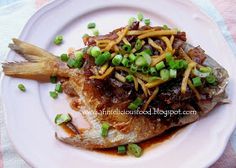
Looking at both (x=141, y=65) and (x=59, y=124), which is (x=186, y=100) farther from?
(x=59, y=124)

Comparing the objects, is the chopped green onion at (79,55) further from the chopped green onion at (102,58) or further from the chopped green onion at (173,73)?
the chopped green onion at (173,73)

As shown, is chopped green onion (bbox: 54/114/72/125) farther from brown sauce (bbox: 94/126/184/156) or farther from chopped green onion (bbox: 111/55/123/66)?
chopped green onion (bbox: 111/55/123/66)

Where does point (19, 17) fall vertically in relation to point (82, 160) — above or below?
above

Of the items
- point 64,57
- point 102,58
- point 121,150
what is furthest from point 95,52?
point 121,150

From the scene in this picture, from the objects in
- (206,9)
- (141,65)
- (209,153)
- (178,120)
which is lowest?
(209,153)

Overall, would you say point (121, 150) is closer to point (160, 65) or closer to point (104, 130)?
point (104, 130)

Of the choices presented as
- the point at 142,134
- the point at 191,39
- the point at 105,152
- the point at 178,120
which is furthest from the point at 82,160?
the point at 191,39

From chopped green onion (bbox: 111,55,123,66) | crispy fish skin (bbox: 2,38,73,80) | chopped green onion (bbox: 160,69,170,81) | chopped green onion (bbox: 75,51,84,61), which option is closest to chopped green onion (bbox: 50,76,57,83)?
crispy fish skin (bbox: 2,38,73,80)
